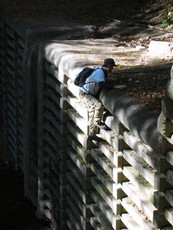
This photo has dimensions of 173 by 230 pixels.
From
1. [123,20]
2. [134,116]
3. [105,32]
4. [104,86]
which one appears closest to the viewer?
[134,116]

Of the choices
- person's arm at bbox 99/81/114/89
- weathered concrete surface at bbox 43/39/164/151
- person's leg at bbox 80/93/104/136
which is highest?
person's arm at bbox 99/81/114/89

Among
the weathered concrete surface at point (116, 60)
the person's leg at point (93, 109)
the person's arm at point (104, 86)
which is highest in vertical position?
the person's arm at point (104, 86)

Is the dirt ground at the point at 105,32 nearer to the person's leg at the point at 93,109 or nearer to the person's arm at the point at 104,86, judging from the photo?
the person's arm at the point at 104,86

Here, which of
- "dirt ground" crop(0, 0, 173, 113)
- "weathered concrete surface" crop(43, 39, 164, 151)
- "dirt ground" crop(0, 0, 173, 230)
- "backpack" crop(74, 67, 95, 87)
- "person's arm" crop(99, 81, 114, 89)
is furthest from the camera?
"dirt ground" crop(0, 0, 173, 113)

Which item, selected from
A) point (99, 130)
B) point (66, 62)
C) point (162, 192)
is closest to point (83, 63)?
point (66, 62)

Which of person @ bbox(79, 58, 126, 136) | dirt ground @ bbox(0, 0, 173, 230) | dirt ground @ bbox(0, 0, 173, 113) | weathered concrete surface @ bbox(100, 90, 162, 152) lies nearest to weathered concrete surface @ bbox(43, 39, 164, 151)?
weathered concrete surface @ bbox(100, 90, 162, 152)

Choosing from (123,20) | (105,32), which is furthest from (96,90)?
(123,20)

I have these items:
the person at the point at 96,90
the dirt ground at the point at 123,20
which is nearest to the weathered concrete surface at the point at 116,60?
the person at the point at 96,90

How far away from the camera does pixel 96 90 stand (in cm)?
697

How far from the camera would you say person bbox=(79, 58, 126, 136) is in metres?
6.97

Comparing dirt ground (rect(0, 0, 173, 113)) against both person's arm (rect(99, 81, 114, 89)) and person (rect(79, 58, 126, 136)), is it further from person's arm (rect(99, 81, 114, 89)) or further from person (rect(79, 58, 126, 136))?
person (rect(79, 58, 126, 136))

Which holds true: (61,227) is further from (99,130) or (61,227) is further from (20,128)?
(20,128)

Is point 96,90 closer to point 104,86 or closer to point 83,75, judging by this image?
point 104,86

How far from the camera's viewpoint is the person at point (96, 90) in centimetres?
697
